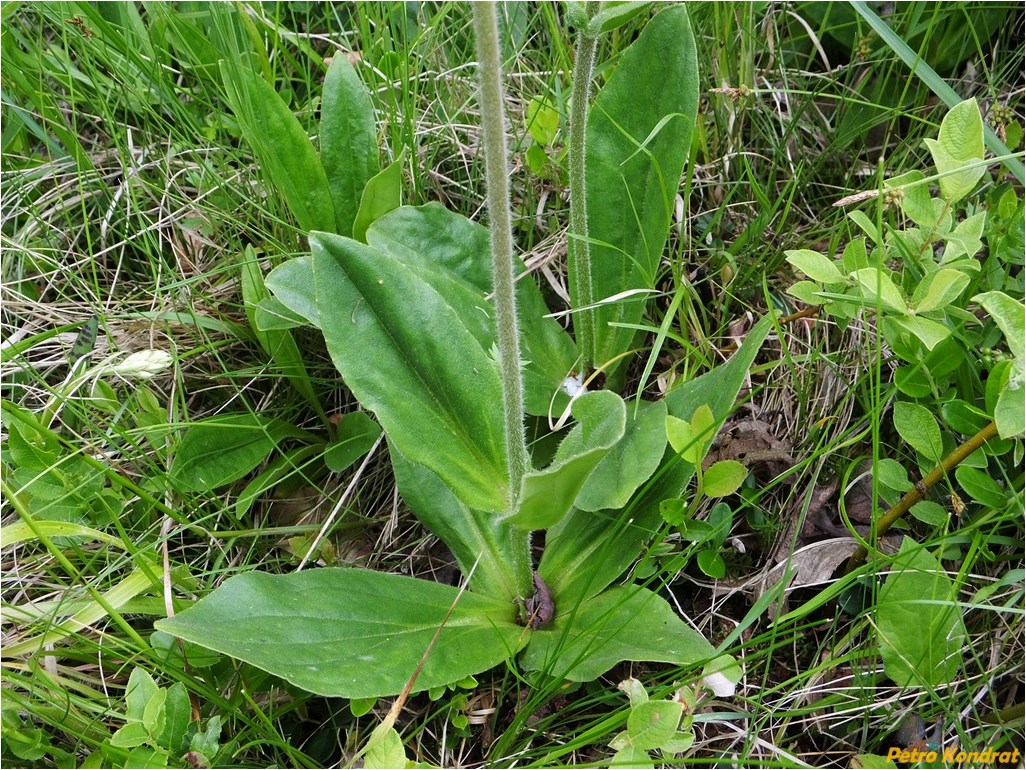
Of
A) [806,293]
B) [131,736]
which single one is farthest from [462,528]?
[806,293]

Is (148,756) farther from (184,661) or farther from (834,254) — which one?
(834,254)

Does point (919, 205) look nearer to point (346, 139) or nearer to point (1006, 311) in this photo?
point (1006, 311)

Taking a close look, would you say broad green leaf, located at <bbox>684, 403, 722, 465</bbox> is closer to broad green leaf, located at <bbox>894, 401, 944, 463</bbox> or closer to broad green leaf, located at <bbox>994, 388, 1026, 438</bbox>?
broad green leaf, located at <bbox>894, 401, 944, 463</bbox>

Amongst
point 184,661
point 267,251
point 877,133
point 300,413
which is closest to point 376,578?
point 184,661

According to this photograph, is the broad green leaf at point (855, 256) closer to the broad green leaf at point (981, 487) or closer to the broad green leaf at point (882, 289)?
the broad green leaf at point (882, 289)

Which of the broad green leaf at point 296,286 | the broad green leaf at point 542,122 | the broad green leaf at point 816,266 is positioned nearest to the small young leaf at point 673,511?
the broad green leaf at point 816,266

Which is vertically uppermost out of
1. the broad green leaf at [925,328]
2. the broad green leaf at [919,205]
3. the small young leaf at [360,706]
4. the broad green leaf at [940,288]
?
the broad green leaf at [919,205]
